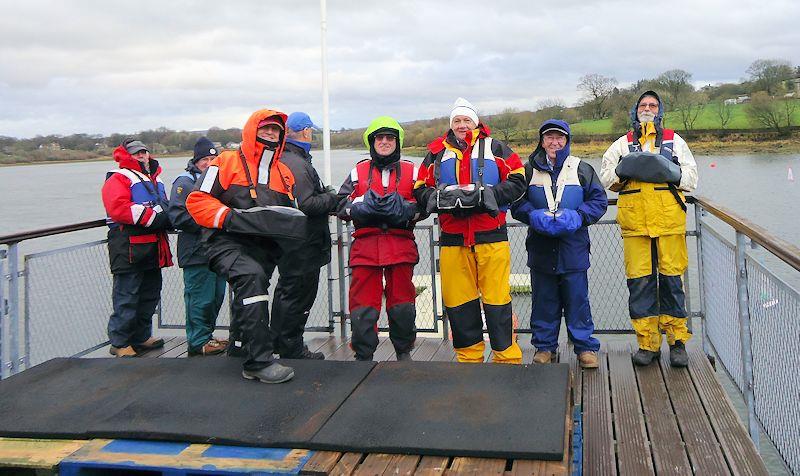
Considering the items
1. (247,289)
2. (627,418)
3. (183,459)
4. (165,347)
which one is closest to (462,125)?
(247,289)

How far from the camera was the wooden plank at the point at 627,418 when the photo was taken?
121 inches

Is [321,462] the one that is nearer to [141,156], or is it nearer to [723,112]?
[141,156]

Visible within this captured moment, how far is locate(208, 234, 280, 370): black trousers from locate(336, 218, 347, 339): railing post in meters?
1.67

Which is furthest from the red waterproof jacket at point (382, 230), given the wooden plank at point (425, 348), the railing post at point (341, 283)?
the railing post at point (341, 283)

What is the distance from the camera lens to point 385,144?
4.01 meters

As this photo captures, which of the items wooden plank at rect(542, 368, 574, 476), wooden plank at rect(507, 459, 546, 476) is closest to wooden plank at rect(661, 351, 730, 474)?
wooden plank at rect(542, 368, 574, 476)

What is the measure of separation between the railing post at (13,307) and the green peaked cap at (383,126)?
7.77 feet

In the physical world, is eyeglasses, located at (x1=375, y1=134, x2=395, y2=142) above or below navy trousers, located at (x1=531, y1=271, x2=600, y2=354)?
above

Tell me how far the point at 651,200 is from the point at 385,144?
5.68 feet

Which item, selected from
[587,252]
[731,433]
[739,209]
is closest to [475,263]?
[587,252]

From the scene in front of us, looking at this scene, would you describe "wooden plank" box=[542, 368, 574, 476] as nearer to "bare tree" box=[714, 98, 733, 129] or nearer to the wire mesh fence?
the wire mesh fence

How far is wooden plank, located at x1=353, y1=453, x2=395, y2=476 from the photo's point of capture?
7.89 ft

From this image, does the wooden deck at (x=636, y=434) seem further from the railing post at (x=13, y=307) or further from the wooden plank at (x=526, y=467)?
the railing post at (x=13, y=307)

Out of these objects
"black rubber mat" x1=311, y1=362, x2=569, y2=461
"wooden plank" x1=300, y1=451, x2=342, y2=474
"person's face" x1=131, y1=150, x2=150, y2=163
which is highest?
"person's face" x1=131, y1=150, x2=150, y2=163
